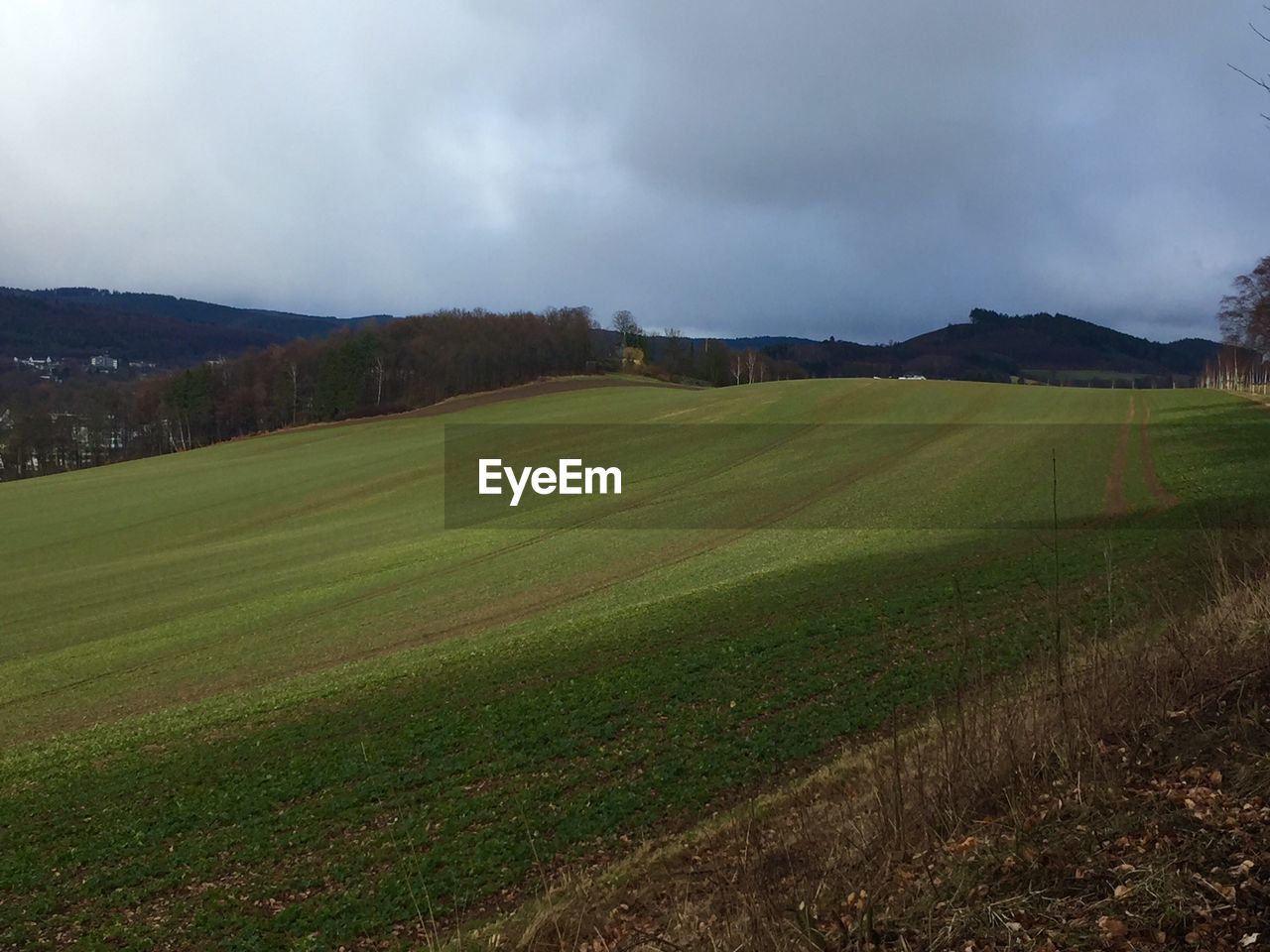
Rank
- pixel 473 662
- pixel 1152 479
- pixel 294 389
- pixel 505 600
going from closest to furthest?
pixel 473 662 → pixel 505 600 → pixel 1152 479 → pixel 294 389

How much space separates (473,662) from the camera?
16.7 metres

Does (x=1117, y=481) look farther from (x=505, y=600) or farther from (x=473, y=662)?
(x=473, y=662)

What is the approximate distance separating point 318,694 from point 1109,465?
101 ft

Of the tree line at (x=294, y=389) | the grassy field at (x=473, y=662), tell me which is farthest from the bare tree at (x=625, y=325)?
the grassy field at (x=473, y=662)

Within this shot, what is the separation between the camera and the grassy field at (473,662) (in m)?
9.40

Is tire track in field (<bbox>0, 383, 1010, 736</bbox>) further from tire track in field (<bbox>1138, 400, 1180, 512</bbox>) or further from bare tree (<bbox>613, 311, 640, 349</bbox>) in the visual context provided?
bare tree (<bbox>613, 311, 640, 349</bbox>)

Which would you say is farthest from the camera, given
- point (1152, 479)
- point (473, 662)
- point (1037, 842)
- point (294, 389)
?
point (294, 389)

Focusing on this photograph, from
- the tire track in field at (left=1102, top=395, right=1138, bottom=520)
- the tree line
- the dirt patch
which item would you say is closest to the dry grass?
the tire track in field at (left=1102, top=395, right=1138, bottom=520)

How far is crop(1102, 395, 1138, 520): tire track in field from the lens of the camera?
25.1 m

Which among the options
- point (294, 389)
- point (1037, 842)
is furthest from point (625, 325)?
point (1037, 842)

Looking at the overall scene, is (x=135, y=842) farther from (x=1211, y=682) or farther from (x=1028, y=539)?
(x=1028, y=539)

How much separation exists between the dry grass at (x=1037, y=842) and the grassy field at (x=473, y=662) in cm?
100

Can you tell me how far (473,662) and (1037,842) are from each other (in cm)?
1327

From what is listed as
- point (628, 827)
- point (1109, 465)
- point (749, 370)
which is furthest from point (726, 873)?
point (749, 370)
